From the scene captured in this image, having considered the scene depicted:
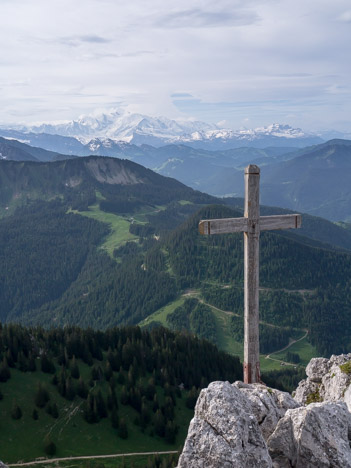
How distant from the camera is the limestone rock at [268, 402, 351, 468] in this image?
15.1 metres

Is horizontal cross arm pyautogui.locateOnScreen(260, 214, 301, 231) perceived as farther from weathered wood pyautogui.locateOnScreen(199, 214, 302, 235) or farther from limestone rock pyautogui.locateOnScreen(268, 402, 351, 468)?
limestone rock pyautogui.locateOnScreen(268, 402, 351, 468)

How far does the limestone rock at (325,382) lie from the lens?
2486 cm

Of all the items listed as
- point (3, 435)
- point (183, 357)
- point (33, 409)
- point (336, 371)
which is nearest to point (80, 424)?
point (33, 409)

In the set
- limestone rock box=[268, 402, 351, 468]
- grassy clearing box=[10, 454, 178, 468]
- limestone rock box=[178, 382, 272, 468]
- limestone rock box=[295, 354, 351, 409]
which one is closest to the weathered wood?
limestone rock box=[178, 382, 272, 468]

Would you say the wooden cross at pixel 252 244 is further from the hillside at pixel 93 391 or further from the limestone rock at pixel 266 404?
the hillside at pixel 93 391

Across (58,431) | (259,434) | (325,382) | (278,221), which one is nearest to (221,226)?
(278,221)

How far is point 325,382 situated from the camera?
94.5 ft

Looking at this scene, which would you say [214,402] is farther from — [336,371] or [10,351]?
[10,351]

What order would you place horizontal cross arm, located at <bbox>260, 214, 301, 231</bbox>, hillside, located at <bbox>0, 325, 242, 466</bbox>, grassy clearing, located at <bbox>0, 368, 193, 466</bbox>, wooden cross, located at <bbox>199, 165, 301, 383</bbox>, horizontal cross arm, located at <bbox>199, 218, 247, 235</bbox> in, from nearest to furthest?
horizontal cross arm, located at <bbox>199, 218, 247, 235</bbox> → wooden cross, located at <bbox>199, 165, 301, 383</bbox> → horizontal cross arm, located at <bbox>260, 214, 301, 231</bbox> → grassy clearing, located at <bbox>0, 368, 193, 466</bbox> → hillside, located at <bbox>0, 325, 242, 466</bbox>

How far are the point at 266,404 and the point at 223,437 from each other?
3.56 m

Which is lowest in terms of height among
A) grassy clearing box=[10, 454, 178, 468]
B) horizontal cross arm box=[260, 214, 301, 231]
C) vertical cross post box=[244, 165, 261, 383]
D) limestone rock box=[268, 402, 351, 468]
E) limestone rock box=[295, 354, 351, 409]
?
grassy clearing box=[10, 454, 178, 468]

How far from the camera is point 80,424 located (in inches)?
3735

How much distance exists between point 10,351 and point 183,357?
57.2 meters

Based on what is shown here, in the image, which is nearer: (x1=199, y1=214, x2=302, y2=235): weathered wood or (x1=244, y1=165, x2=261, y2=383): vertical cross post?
(x1=199, y1=214, x2=302, y2=235): weathered wood
